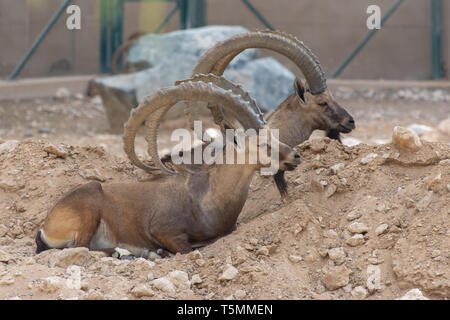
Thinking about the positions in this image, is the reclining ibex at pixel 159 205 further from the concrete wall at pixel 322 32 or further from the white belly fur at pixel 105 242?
the concrete wall at pixel 322 32

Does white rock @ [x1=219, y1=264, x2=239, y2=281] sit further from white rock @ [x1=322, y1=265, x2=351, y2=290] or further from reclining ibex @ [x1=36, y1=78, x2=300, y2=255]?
reclining ibex @ [x1=36, y1=78, x2=300, y2=255]

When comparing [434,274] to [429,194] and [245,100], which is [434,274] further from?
[245,100]

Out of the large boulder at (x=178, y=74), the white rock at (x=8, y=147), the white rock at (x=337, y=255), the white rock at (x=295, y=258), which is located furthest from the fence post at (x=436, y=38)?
the white rock at (x=295, y=258)

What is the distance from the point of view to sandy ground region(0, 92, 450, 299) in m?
5.00

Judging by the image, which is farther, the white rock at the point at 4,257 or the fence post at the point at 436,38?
the fence post at the point at 436,38

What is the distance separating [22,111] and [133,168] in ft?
20.0

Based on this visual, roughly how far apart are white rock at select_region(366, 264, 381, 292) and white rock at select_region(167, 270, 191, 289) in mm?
1264

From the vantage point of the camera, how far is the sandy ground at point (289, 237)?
5.00m

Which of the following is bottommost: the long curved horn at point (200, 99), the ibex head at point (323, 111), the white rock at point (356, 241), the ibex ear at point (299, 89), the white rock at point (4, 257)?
the white rock at point (4, 257)

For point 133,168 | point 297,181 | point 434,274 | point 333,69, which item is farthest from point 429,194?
point 333,69

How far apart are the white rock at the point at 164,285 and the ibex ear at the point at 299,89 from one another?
2900 millimetres

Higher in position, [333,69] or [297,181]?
[297,181]

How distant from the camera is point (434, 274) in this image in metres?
4.93

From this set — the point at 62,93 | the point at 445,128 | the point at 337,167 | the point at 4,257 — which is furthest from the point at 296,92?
the point at 62,93
